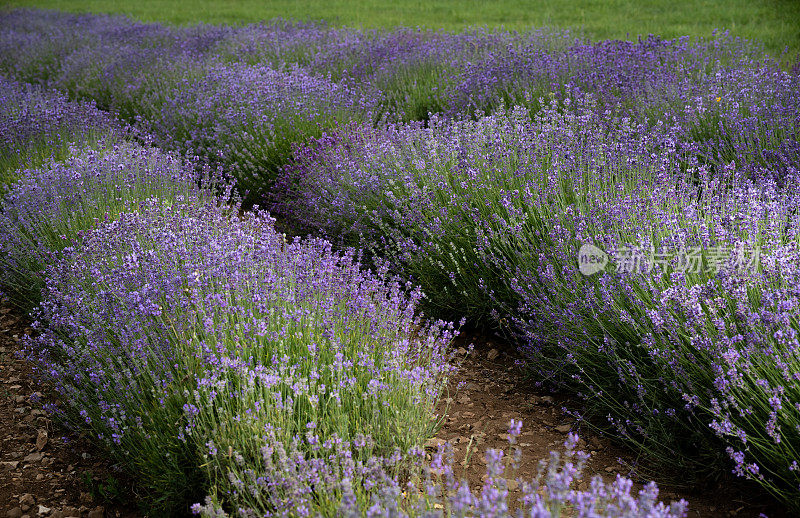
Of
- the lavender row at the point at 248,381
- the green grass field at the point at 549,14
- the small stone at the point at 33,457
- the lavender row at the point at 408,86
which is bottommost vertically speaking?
the small stone at the point at 33,457

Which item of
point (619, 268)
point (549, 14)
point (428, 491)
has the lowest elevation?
point (428, 491)

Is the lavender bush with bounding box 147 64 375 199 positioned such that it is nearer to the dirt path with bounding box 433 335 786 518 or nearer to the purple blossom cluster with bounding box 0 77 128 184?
the purple blossom cluster with bounding box 0 77 128 184

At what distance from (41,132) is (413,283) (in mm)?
3797

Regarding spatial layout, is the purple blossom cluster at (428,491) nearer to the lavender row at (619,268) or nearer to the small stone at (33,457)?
the lavender row at (619,268)

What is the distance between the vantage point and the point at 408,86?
660 centimetres

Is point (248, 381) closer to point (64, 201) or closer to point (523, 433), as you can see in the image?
point (523, 433)

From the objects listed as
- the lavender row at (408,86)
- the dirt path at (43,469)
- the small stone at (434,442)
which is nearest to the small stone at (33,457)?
the dirt path at (43,469)

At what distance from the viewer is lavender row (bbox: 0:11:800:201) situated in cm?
455

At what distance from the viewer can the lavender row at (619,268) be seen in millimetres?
2266

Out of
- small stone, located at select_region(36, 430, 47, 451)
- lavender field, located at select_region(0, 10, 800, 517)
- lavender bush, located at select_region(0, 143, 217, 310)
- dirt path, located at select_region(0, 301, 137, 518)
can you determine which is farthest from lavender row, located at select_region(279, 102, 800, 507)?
small stone, located at select_region(36, 430, 47, 451)

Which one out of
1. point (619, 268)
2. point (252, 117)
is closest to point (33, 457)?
point (619, 268)

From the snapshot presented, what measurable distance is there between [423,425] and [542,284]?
45.9 inches

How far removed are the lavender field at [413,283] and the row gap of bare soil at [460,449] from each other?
94 mm

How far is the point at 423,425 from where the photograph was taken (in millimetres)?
2430
